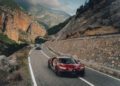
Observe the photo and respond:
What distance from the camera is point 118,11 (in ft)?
169

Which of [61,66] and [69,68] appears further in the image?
[61,66]

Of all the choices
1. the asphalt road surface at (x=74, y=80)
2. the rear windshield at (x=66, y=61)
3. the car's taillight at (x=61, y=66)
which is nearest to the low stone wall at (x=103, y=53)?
the asphalt road surface at (x=74, y=80)

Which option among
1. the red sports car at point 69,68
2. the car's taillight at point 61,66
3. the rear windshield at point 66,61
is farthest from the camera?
the rear windshield at point 66,61

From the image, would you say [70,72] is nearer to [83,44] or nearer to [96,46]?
[96,46]

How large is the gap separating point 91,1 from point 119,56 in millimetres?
46431

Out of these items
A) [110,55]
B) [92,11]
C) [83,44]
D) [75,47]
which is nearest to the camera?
[110,55]

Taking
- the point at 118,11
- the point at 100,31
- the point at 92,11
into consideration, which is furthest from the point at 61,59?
the point at 92,11

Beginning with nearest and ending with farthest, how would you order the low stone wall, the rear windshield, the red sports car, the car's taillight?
the red sports car < the car's taillight < the rear windshield < the low stone wall

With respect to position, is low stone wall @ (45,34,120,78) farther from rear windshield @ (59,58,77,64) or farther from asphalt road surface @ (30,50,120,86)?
rear windshield @ (59,58,77,64)

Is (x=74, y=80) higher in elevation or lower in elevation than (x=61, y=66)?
lower

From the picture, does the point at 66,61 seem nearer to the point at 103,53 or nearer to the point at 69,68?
the point at 69,68

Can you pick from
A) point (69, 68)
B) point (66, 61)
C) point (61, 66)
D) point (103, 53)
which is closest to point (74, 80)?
point (69, 68)

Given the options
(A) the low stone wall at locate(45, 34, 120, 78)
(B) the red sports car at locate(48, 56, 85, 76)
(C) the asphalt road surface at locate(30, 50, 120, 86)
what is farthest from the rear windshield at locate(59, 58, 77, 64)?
(A) the low stone wall at locate(45, 34, 120, 78)

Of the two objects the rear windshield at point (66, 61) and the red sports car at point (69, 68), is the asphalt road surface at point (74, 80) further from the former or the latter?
the rear windshield at point (66, 61)
